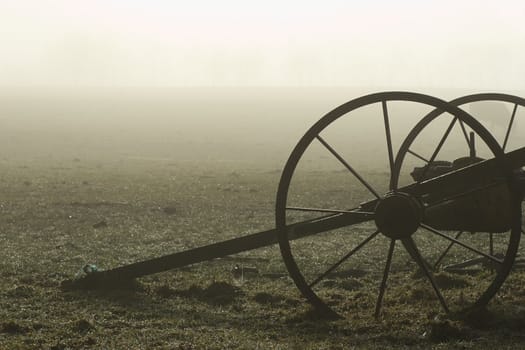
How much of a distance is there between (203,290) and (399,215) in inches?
113

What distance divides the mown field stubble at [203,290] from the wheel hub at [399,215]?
0.93 m

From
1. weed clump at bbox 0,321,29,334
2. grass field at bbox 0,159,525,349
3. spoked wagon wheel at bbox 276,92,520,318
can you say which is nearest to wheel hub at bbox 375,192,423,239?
spoked wagon wheel at bbox 276,92,520,318

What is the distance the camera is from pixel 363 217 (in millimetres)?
7121

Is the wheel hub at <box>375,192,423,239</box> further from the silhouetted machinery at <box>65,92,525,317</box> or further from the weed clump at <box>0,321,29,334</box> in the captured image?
the weed clump at <box>0,321,29,334</box>

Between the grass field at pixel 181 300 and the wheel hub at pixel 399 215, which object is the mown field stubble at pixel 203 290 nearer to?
the grass field at pixel 181 300

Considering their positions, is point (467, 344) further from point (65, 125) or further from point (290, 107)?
point (290, 107)

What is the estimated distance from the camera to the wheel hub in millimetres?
6738

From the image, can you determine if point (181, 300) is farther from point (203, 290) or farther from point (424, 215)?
point (424, 215)

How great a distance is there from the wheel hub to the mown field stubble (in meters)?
0.93

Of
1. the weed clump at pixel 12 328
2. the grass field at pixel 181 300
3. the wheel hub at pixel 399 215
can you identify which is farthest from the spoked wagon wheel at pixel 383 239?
the weed clump at pixel 12 328

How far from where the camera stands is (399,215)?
266 inches

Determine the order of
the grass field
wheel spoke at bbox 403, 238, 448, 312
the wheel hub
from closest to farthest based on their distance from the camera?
the grass field → wheel spoke at bbox 403, 238, 448, 312 → the wheel hub

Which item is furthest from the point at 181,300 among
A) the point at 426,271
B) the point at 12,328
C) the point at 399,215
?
the point at 426,271

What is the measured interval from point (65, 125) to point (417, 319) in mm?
50940
